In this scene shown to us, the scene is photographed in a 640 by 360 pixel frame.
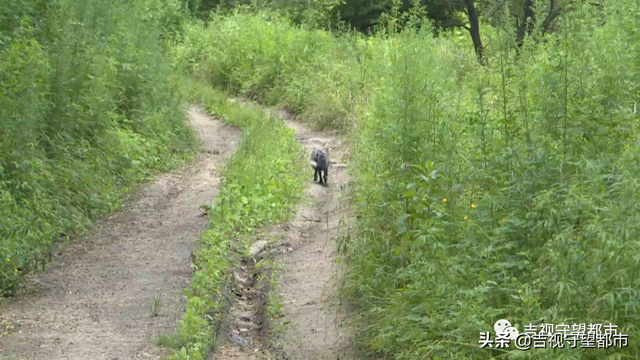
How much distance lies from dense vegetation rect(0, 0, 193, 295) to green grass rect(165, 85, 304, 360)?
151cm

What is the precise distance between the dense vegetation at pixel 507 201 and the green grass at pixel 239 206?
138 cm

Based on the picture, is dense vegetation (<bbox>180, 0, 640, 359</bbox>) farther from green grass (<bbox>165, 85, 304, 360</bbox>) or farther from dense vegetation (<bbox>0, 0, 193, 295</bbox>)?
dense vegetation (<bbox>0, 0, 193, 295</bbox>)

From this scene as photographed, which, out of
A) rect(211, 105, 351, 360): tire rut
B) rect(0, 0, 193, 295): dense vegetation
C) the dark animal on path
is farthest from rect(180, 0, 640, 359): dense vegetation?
rect(0, 0, 193, 295): dense vegetation

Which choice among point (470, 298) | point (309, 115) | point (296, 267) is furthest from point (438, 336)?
point (309, 115)

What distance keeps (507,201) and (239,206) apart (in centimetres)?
A: 635

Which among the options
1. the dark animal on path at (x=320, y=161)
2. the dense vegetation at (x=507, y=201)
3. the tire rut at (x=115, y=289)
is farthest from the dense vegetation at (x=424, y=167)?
the dark animal on path at (x=320, y=161)

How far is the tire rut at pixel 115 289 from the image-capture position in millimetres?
6668

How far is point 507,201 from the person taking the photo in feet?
18.0

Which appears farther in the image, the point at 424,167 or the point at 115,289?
the point at 115,289

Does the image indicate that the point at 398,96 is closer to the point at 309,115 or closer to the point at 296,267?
the point at 296,267

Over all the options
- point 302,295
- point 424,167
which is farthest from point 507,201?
point 302,295

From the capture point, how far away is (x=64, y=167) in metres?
10.8

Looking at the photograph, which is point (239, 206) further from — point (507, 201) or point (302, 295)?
point (507, 201)

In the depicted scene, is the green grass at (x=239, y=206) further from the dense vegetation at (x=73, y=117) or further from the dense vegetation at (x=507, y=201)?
the dense vegetation at (x=73, y=117)
